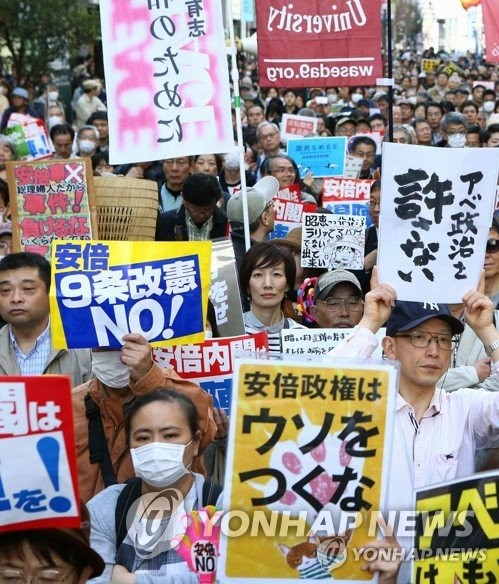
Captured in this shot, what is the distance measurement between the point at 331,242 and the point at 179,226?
102 centimetres

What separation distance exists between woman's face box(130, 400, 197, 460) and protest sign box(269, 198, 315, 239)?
4997 mm

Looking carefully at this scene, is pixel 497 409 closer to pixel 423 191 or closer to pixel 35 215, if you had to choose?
pixel 423 191

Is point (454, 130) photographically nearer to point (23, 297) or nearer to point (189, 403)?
point (23, 297)

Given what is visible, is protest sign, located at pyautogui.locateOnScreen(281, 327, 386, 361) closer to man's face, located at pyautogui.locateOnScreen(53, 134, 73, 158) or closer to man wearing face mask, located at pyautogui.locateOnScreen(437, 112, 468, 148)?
man's face, located at pyautogui.locateOnScreen(53, 134, 73, 158)

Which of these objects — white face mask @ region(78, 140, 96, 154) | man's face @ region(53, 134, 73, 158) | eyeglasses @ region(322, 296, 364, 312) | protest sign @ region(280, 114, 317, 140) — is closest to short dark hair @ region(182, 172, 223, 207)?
eyeglasses @ region(322, 296, 364, 312)

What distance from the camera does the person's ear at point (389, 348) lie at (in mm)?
4539

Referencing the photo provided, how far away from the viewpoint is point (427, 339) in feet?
14.6

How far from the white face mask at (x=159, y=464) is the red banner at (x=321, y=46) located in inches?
267

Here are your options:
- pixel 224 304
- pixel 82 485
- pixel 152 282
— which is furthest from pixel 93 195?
pixel 82 485

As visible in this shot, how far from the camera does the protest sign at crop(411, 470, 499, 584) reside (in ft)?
11.0

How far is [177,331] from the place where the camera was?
5.00 meters

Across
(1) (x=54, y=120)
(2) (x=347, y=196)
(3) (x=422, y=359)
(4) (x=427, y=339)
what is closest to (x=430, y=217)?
(4) (x=427, y=339)

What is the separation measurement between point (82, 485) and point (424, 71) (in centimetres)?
3315

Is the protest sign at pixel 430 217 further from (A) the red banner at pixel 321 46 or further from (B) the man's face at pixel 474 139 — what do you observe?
(B) the man's face at pixel 474 139
